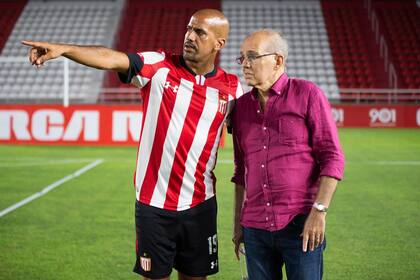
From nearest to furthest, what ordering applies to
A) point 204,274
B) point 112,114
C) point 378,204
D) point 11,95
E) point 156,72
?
point 156,72, point 204,274, point 378,204, point 112,114, point 11,95

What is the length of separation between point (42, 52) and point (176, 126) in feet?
2.65

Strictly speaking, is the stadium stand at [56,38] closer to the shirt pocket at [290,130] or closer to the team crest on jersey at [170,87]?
the team crest on jersey at [170,87]

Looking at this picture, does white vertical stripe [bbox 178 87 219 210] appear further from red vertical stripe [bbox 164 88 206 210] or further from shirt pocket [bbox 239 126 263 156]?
shirt pocket [bbox 239 126 263 156]

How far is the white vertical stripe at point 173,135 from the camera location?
10.1 ft

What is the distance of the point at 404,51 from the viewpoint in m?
25.2

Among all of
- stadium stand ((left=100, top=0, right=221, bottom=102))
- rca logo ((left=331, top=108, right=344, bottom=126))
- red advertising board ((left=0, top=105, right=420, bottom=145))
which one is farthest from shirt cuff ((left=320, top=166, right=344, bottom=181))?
stadium stand ((left=100, top=0, right=221, bottom=102))

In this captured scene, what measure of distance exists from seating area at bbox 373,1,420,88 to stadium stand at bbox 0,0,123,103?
11.8m

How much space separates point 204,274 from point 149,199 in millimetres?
531

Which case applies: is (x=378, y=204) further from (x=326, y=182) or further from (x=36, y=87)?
(x=36, y=87)

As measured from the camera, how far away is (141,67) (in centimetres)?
299

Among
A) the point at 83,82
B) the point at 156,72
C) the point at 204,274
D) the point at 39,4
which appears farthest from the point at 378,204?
the point at 39,4

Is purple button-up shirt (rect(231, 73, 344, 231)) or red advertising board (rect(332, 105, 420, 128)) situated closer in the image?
purple button-up shirt (rect(231, 73, 344, 231))

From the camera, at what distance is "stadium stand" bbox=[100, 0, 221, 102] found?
25456mm

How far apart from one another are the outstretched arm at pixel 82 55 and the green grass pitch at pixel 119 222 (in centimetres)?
236
